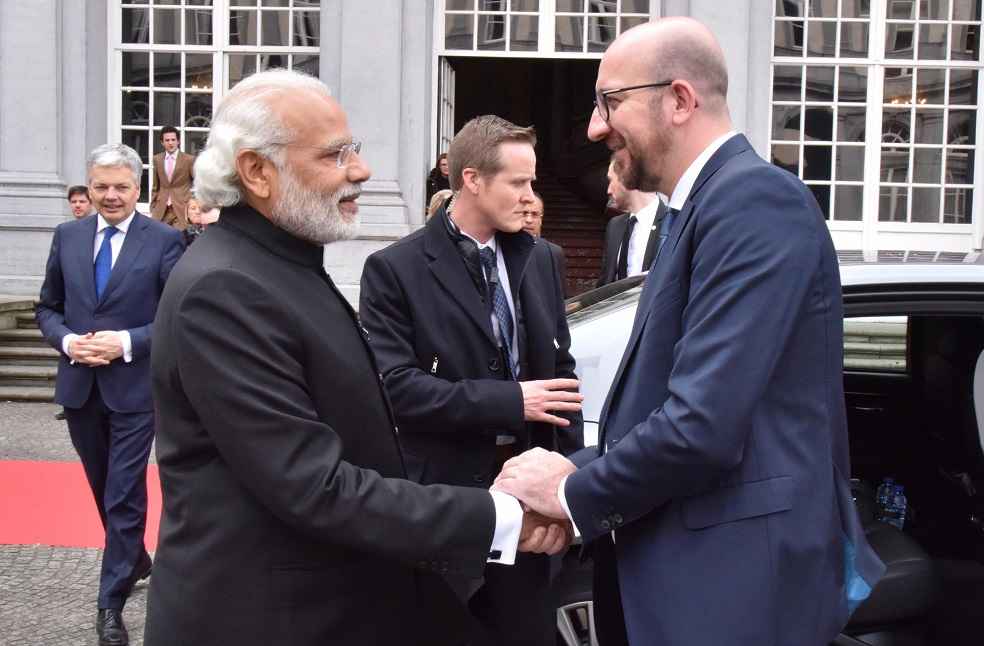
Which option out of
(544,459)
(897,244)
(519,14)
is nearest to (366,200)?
(519,14)

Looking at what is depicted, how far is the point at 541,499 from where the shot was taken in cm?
247

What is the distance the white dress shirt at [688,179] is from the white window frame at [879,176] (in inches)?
488

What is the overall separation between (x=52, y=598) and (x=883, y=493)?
11.9 feet

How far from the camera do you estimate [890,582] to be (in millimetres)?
3834

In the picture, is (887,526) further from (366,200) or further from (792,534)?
(366,200)

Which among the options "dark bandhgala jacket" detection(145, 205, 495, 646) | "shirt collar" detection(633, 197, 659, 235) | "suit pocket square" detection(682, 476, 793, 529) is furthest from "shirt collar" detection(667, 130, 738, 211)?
"shirt collar" detection(633, 197, 659, 235)

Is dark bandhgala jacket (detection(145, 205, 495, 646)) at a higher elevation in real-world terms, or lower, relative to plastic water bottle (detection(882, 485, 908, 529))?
higher

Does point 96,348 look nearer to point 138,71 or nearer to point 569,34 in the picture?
point 138,71

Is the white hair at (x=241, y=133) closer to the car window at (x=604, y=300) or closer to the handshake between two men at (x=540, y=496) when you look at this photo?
the handshake between two men at (x=540, y=496)

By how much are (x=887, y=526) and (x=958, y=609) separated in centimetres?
35

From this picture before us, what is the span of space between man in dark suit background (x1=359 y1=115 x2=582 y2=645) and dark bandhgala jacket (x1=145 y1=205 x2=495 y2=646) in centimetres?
110

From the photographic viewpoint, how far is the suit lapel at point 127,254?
200 inches

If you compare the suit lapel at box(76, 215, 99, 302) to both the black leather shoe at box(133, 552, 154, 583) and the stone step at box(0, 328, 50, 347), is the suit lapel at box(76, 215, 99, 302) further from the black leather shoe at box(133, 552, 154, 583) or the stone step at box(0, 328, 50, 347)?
the stone step at box(0, 328, 50, 347)

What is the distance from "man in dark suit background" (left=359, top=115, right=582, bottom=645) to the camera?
3.44 meters
